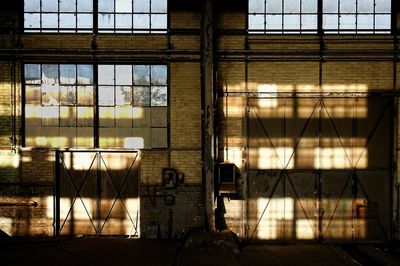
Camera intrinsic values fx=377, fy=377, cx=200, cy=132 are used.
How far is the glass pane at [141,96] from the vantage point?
9.70 metres

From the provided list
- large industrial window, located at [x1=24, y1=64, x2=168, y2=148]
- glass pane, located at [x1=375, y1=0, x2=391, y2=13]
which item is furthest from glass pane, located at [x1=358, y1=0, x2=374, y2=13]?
large industrial window, located at [x1=24, y1=64, x2=168, y2=148]

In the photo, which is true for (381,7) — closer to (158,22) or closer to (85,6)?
(158,22)

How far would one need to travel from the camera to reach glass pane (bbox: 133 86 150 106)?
9695mm

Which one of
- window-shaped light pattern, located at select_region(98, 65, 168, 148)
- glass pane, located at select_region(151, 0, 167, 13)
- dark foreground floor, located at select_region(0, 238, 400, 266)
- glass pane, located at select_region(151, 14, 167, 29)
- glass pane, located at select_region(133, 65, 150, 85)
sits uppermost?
glass pane, located at select_region(151, 0, 167, 13)

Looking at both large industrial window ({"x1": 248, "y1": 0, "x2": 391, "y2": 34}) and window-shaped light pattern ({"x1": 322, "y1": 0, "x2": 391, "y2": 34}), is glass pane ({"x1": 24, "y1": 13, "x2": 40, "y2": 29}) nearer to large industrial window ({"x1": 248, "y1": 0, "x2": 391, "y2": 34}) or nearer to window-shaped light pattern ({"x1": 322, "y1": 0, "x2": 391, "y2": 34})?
large industrial window ({"x1": 248, "y1": 0, "x2": 391, "y2": 34})

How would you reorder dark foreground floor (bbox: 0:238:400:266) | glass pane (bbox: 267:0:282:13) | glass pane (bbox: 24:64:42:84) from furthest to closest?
glass pane (bbox: 267:0:282:13), glass pane (bbox: 24:64:42:84), dark foreground floor (bbox: 0:238:400:266)

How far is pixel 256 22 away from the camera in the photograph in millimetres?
9742

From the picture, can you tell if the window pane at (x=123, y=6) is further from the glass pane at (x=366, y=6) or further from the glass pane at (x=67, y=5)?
the glass pane at (x=366, y=6)

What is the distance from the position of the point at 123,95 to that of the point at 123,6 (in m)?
2.31

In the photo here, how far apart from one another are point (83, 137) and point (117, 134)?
2.88 feet

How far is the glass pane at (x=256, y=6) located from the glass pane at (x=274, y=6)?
18cm

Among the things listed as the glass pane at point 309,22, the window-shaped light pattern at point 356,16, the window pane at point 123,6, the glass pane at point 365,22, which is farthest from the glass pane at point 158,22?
the glass pane at point 365,22

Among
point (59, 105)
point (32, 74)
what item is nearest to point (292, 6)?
point (59, 105)

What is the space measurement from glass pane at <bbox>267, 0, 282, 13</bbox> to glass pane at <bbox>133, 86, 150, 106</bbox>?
12.4ft
